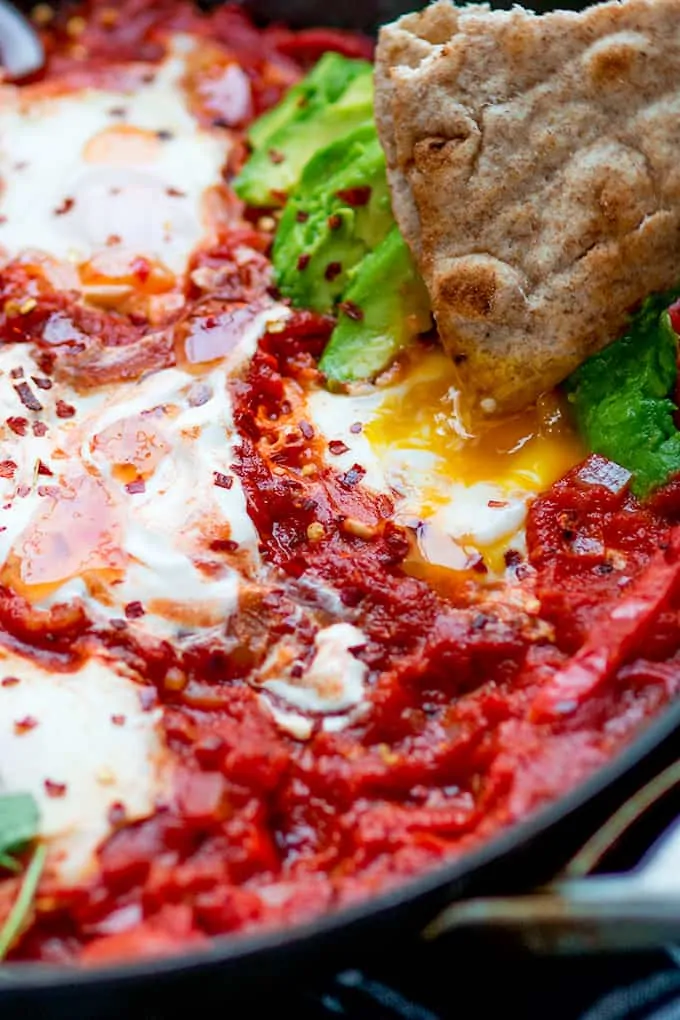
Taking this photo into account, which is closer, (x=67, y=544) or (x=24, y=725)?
(x=24, y=725)

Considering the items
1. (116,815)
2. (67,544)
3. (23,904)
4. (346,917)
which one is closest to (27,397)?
(67,544)

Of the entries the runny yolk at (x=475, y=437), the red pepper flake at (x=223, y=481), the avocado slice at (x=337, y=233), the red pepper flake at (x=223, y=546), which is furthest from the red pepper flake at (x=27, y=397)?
the runny yolk at (x=475, y=437)

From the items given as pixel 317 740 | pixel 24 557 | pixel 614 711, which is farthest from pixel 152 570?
pixel 614 711

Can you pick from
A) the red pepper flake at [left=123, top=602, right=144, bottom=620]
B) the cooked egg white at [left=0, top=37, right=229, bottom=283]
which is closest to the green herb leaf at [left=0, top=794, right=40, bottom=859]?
the red pepper flake at [left=123, top=602, right=144, bottom=620]

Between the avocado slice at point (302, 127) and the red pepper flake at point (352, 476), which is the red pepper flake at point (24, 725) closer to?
the red pepper flake at point (352, 476)

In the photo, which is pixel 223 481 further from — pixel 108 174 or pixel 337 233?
pixel 108 174

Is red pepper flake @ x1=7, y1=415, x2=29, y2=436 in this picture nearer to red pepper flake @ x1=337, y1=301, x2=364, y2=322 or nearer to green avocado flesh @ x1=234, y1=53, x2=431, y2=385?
green avocado flesh @ x1=234, y1=53, x2=431, y2=385
